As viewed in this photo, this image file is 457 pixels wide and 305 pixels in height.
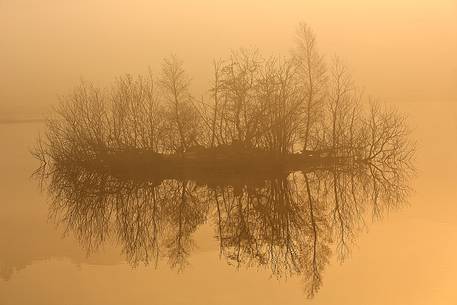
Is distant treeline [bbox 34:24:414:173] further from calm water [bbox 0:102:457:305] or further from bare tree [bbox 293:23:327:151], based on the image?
calm water [bbox 0:102:457:305]

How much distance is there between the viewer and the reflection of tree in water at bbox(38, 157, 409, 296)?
1.48 meters

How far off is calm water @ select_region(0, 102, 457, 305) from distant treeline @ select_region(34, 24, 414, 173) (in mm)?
123

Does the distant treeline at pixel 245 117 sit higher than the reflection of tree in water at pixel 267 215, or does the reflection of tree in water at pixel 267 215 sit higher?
the distant treeline at pixel 245 117

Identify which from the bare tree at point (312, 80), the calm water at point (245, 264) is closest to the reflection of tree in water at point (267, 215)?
the calm water at point (245, 264)

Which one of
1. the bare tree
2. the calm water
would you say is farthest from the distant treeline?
the calm water

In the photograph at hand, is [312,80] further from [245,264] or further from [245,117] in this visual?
[245,264]

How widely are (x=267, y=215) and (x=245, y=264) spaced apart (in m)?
0.18

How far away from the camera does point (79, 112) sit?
1.53 m

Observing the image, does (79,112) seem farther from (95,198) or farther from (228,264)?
(228,264)

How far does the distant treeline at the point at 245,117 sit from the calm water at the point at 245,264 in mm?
123

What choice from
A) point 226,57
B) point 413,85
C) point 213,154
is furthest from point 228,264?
point 413,85

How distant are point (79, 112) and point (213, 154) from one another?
487 mm

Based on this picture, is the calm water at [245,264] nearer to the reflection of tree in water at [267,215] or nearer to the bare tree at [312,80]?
the reflection of tree in water at [267,215]

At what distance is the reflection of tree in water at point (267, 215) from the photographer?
148 centimetres
